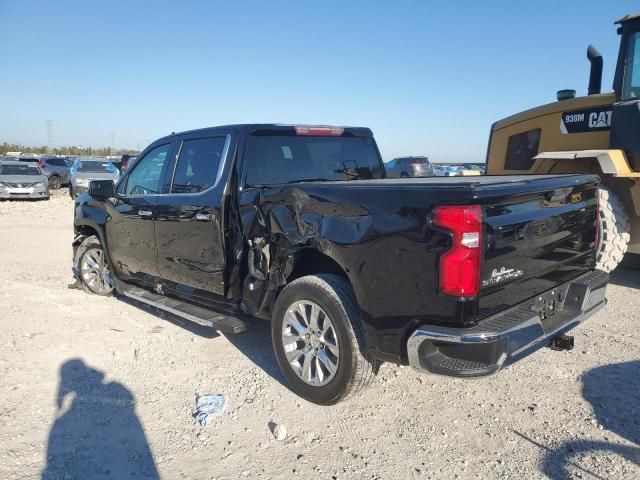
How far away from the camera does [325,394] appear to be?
11.2 ft

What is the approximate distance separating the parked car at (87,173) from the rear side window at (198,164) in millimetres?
15567

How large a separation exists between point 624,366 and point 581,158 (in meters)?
2.84

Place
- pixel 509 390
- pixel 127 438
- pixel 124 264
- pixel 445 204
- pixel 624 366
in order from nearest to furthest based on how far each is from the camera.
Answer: pixel 445 204 → pixel 127 438 → pixel 509 390 → pixel 624 366 → pixel 124 264

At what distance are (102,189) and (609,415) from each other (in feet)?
16.8

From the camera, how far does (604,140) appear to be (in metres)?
5.98

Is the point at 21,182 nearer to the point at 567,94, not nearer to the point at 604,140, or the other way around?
the point at 567,94

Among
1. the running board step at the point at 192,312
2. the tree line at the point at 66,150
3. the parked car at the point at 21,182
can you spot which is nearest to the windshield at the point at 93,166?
the parked car at the point at 21,182

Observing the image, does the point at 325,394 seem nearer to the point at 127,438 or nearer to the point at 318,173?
the point at 127,438

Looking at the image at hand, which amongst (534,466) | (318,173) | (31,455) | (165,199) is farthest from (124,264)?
(534,466)

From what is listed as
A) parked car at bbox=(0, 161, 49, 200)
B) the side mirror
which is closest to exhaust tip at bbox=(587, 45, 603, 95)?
the side mirror

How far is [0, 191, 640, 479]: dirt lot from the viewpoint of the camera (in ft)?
9.39

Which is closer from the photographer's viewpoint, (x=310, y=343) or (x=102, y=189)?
(x=310, y=343)

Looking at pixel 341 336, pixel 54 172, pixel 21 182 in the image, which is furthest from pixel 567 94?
pixel 54 172

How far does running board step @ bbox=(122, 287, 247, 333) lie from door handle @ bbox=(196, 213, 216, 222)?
2.63ft
